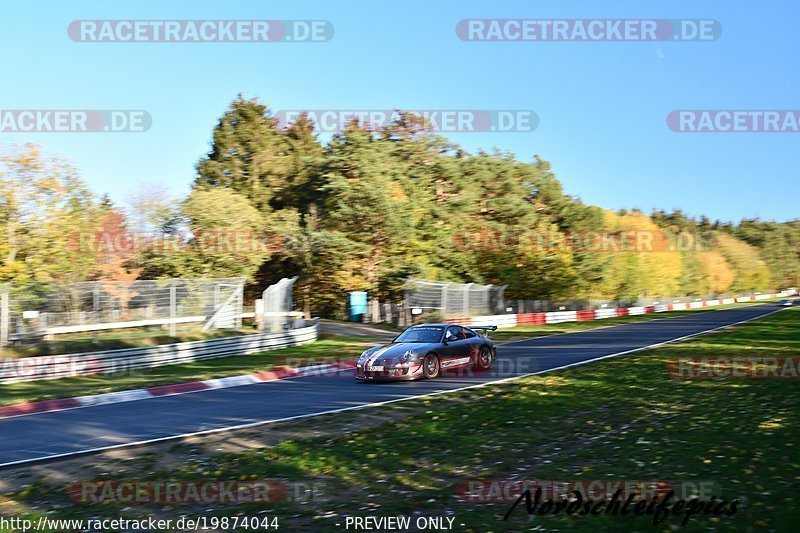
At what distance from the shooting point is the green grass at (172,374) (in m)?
16.9

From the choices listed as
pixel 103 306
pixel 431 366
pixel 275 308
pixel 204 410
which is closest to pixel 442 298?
pixel 275 308

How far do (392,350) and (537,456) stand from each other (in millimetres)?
8649

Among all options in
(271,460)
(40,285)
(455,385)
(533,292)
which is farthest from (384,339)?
(533,292)

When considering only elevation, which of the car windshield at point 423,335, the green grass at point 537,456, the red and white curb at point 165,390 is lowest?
the red and white curb at point 165,390

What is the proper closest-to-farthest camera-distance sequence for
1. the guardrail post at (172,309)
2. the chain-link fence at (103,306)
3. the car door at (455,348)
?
the car door at (455,348), the chain-link fence at (103,306), the guardrail post at (172,309)

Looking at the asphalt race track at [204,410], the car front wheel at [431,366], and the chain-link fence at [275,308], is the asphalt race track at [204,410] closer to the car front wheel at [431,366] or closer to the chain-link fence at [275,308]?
the car front wheel at [431,366]

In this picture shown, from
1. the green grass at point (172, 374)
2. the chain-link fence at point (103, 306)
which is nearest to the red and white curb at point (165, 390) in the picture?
the green grass at point (172, 374)

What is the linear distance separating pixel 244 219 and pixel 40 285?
95.8 feet

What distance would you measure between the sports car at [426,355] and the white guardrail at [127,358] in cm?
851

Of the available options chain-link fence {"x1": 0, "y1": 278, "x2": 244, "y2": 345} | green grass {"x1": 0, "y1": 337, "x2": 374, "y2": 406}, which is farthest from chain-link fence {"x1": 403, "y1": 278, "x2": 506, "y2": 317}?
chain-link fence {"x1": 0, "y1": 278, "x2": 244, "y2": 345}

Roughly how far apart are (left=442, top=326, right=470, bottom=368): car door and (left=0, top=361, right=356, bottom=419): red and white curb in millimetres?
4212

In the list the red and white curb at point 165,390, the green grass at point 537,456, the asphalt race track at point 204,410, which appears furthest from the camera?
the red and white curb at point 165,390

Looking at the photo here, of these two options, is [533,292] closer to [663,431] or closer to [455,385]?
[455,385]

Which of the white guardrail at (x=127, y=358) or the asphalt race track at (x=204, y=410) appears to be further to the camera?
the white guardrail at (x=127, y=358)
